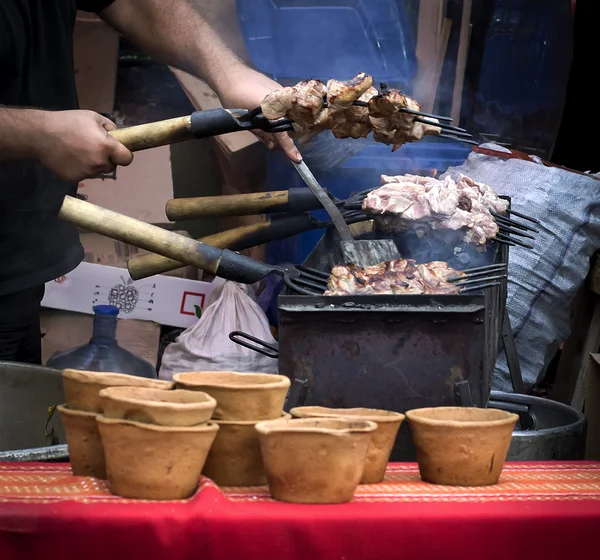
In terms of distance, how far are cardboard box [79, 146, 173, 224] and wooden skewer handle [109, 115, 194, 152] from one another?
2.11m

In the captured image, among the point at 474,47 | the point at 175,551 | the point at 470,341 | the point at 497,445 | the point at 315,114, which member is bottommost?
the point at 175,551

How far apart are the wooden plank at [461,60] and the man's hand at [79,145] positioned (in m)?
3.03

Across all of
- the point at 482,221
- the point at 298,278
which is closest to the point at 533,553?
the point at 298,278

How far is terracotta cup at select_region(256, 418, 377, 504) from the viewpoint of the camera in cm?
196

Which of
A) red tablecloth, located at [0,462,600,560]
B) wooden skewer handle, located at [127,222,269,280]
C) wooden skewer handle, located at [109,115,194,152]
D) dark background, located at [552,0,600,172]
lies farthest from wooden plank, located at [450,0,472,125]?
red tablecloth, located at [0,462,600,560]

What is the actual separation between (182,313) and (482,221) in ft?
8.35

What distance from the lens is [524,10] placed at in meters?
6.01

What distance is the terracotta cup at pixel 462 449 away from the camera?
2145 mm

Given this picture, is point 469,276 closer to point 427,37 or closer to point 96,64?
point 427,37

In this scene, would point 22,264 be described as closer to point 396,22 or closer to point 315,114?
point 315,114

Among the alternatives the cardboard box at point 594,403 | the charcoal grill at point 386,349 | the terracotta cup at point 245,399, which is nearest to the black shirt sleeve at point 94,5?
the charcoal grill at point 386,349

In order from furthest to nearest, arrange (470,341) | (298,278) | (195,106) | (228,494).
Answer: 1. (195,106)
2. (298,278)
3. (470,341)
4. (228,494)

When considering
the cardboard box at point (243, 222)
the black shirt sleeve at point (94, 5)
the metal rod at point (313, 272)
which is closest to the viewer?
the metal rod at point (313, 272)

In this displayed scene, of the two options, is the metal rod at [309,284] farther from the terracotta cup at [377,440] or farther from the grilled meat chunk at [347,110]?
the terracotta cup at [377,440]
